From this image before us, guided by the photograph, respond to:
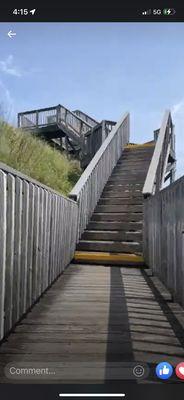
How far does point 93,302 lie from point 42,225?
0.77 m

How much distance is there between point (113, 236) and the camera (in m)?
6.87

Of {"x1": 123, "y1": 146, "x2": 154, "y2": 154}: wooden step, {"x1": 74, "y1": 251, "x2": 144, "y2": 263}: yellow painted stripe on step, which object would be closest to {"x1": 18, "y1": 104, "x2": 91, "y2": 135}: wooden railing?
{"x1": 123, "y1": 146, "x2": 154, "y2": 154}: wooden step

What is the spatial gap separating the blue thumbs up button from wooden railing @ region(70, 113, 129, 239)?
16.0 feet

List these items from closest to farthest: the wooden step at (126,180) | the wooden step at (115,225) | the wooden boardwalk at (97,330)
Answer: the wooden boardwalk at (97,330) < the wooden step at (115,225) < the wooden step at (126,180)

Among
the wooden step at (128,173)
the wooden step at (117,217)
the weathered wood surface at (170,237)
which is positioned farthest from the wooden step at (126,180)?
the weathered wood surface at (170,237)

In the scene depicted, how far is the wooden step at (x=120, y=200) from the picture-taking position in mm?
7878

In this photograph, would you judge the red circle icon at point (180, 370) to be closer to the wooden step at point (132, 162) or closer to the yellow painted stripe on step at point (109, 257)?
the yellow painted stripe on step at point (109, 257)

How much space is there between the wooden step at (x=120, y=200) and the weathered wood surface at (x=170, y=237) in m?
3.10

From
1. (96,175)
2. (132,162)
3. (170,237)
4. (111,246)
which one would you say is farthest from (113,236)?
(132,162)

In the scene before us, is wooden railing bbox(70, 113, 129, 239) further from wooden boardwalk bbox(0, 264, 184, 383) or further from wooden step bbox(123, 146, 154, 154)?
wooden boardwalk bbox(0, 264, 184, 383)

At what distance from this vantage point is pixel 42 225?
3.56 metres

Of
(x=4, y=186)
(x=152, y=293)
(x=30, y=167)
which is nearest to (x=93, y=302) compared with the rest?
(x=152, y=293)
